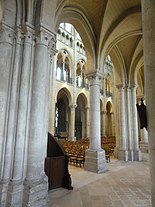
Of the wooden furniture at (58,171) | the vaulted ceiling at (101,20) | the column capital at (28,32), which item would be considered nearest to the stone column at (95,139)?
the vaulted ceiling at (101,20)

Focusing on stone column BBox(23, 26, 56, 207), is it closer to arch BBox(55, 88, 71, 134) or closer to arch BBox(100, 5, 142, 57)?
arch BBox(100, 5, 142, 57)

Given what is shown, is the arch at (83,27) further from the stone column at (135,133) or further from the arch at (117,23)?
the stone column at (135,133)

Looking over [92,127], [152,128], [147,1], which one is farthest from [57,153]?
[147,1]

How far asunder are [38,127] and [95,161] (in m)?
3.86

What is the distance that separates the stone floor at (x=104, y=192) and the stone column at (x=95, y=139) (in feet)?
2.00

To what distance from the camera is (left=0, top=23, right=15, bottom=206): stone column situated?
3.59 m

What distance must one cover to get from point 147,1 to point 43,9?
3.02 metres

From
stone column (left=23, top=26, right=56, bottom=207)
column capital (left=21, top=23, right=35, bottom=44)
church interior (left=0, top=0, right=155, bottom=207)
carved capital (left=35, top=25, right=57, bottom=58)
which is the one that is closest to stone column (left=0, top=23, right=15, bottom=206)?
church interior (left=0, top=0, right=155, bottom=207)

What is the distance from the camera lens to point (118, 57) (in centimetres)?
1022

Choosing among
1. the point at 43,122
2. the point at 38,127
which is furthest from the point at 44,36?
the point at 38,127

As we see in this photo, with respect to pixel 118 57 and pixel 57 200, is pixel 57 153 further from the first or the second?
pixel 118 57

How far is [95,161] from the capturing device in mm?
6793

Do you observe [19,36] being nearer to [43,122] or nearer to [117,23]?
[43,122]

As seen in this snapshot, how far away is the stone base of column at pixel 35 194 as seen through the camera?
3.41 metres
